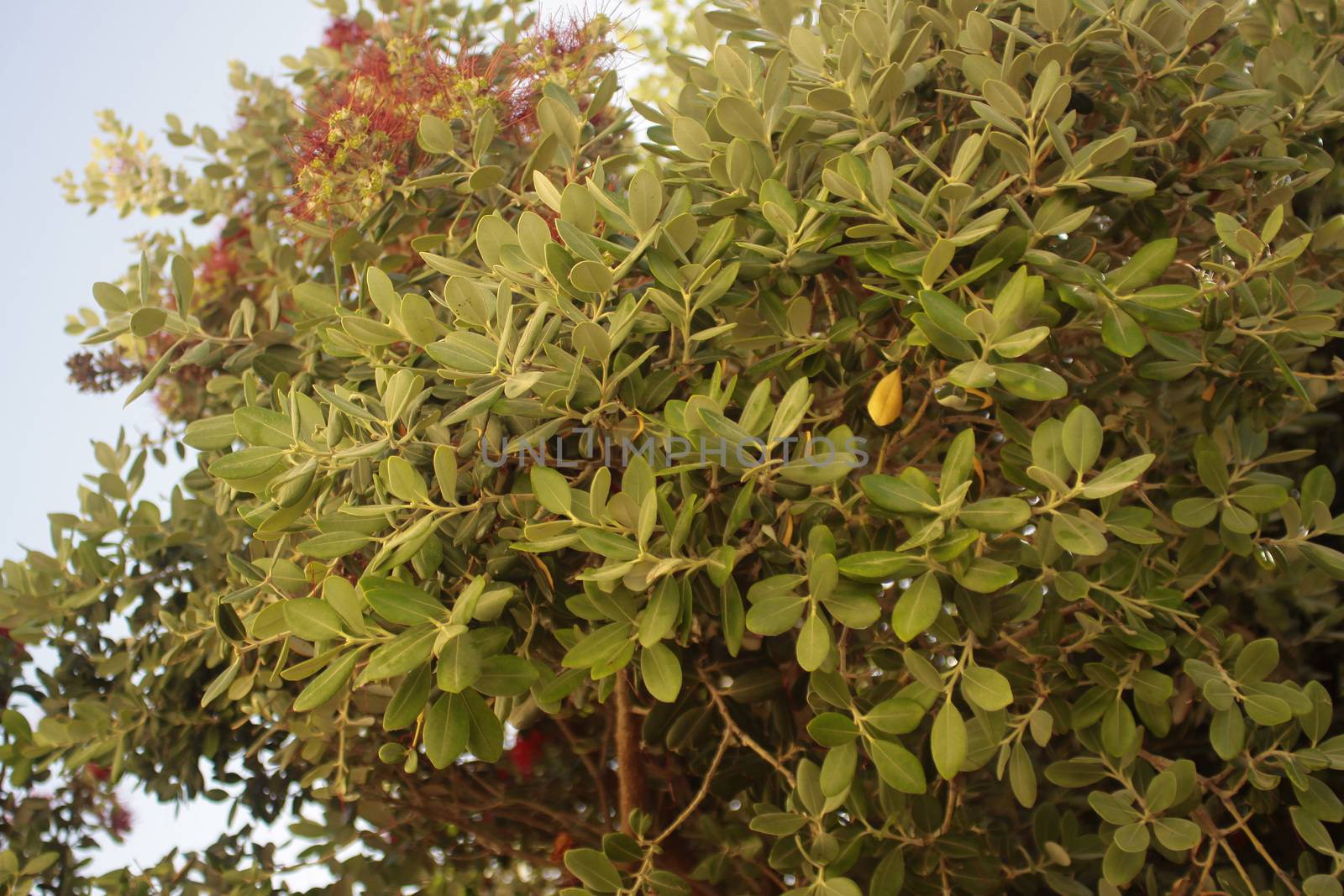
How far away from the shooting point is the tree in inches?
37.1

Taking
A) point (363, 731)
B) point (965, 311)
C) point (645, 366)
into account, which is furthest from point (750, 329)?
point (363, 731)

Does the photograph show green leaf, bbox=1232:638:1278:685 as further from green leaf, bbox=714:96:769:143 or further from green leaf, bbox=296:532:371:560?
green leaf, bbox=296:532:371:560

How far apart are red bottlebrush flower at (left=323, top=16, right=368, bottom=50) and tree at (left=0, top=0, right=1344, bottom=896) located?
84 centimetres

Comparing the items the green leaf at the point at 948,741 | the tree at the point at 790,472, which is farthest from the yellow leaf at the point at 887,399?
the green leaf at the point at 948,741

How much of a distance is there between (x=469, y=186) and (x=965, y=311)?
1.81 ft

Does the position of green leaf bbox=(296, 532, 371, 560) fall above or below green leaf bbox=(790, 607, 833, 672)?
above

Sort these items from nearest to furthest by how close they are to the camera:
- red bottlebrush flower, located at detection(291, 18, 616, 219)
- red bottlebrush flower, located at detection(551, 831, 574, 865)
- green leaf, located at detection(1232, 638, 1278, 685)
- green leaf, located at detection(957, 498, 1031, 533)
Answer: green leaf, located at detection(957, 498, 1031, 533)
green leaf, located at detection(1232, 638, 1278, 685)
red bottlebrush flower, located at detection(291, 18, 616, 219)
red bottlebrush flower, located at detection(551, 831, 574, 865)

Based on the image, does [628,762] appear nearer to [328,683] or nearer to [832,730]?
[832,730]

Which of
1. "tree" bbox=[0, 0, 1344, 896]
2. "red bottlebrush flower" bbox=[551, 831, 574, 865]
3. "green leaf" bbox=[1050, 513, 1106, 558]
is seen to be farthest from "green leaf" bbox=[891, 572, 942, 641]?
"red bottlebrush flower" bbox=[551, 831, 574, 865]

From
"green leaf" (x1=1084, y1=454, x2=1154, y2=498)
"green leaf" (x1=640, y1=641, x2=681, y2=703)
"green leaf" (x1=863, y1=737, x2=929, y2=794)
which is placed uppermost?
"green leaf" (x1=1084, y1=454, x2=1154, y2=498)

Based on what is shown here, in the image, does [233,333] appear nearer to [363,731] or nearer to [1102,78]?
[363,731]

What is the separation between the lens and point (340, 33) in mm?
2305

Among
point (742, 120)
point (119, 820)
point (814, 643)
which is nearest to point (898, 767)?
point (814, 643)

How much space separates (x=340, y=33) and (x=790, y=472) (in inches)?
71.2
